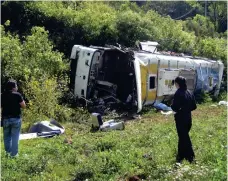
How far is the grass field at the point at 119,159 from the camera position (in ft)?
20.2

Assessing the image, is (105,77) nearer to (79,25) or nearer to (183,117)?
(79,25)

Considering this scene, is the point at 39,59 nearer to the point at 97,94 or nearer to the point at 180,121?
the point at 97,94

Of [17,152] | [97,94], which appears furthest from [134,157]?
[97,94]

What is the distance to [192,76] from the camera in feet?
Result: 57.2

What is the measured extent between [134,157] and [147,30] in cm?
1372

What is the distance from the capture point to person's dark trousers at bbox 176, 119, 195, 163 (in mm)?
7046

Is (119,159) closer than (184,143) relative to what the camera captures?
Yes

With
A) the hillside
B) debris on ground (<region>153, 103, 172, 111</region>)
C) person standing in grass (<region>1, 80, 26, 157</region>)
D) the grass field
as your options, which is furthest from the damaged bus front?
person standing in grass (<region>1, 80, 26, 157</region>)

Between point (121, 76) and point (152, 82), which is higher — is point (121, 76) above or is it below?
above

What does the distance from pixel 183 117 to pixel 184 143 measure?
1.51ft

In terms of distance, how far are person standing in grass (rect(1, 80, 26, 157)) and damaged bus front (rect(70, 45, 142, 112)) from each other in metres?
6.31

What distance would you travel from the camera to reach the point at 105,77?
1515 cm

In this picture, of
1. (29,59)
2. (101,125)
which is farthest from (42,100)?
(29,59)

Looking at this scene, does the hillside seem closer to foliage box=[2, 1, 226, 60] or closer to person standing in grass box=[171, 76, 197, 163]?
foliage box=[2, 1, 226, 60]
